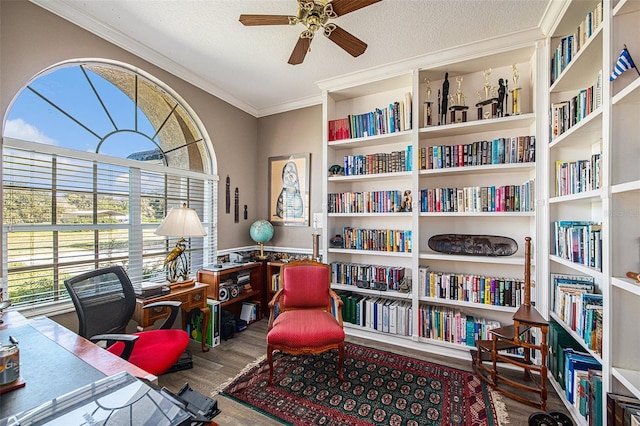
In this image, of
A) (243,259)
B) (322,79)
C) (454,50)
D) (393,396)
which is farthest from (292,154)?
(393,396)

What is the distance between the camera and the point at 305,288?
8.06ft

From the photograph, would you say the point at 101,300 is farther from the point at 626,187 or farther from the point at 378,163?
the point at 626,187

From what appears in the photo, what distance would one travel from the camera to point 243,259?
10.8 feet

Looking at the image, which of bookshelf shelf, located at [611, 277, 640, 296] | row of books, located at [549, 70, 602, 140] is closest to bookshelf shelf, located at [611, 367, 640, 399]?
bookshelf shelf, located at [611, 277, 640, 296]

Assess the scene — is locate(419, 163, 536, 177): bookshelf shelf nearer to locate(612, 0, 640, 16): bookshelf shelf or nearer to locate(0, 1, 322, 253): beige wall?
locate(612, 0, 640, 16): bookshelf shelf

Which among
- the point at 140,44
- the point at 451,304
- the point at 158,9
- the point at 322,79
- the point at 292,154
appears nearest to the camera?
the point at 158,9

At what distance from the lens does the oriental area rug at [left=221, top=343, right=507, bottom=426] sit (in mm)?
1704

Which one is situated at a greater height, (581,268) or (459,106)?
(459,106)

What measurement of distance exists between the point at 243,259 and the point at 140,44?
7.93 ft

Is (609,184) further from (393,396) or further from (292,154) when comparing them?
→ (292,154)

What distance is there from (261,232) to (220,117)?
1552 mm

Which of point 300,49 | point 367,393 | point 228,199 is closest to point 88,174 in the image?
point 228,199

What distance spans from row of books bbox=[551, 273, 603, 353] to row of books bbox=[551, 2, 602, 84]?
1.57 m

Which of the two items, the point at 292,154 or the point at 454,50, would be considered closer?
the point at 454,50
